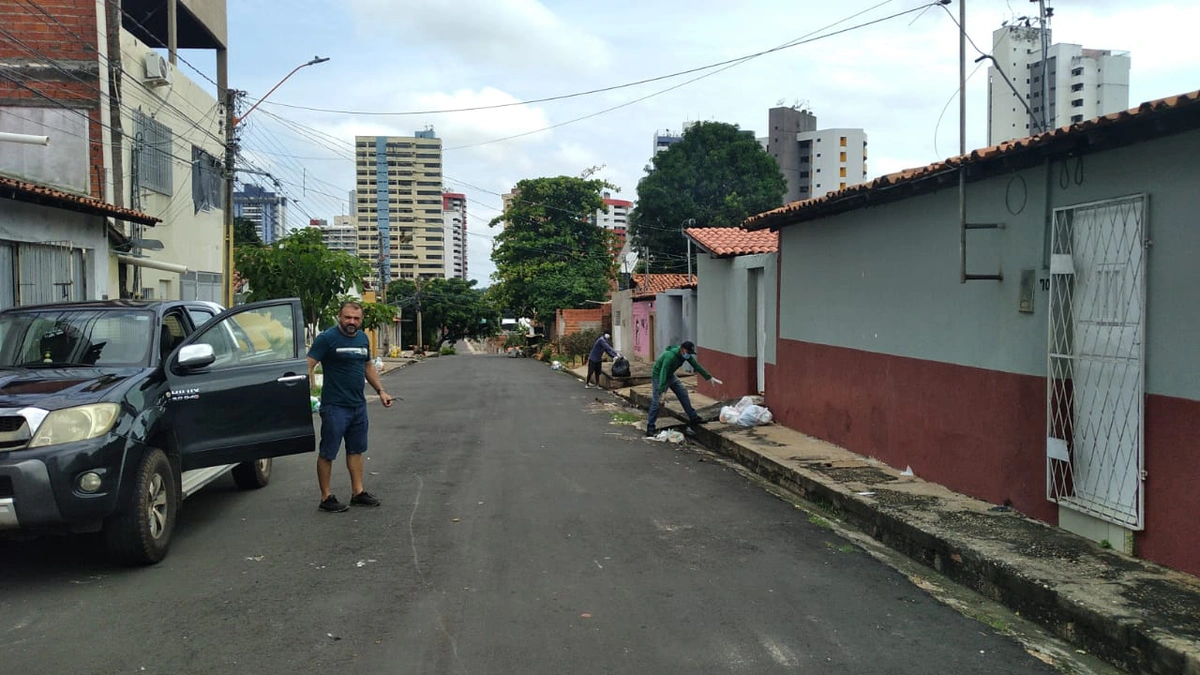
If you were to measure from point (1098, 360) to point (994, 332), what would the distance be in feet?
4.53

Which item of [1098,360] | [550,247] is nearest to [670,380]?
[1098,360]

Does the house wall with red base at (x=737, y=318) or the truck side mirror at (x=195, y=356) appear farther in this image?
the house wall with red base at (x=737, y=318)

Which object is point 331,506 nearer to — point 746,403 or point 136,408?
point 136,408

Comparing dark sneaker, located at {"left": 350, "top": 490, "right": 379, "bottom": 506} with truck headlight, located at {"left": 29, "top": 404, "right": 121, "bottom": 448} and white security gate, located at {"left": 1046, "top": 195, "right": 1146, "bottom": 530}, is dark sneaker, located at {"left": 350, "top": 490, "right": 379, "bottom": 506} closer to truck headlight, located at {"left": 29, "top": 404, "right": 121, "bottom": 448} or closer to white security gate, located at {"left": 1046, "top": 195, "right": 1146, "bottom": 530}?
truck headlight, located at {"left": 29, "top": 404, "right": 121, "bottom": 448}

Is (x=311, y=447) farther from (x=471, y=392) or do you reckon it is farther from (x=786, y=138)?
(x=786, y=138)

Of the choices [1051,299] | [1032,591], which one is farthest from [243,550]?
[1051,299]

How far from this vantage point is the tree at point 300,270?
2184 cm

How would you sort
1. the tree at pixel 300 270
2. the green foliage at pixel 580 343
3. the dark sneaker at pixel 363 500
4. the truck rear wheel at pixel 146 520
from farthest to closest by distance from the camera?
the green foliage at pixel 580 343
the tree at pixel 300 270
the dark sneaker at pixel 363 500
the truck rear wheel at pixel 146 520

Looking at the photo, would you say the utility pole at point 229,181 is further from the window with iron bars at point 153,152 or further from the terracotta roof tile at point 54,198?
the terracotta roof tile at point 54,198

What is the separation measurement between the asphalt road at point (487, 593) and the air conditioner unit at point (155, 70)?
13651mm

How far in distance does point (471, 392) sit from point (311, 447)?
14.9m

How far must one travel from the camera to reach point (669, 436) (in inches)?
526

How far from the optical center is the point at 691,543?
6.77 metres

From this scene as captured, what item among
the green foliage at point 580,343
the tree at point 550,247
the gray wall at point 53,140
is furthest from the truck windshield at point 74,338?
the tree at point 550,247
